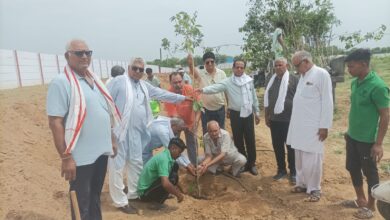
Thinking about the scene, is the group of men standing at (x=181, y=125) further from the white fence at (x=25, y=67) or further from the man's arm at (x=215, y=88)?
the white fence at (x=25, y=67)

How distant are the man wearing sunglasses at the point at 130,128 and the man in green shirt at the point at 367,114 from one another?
237 centimetres

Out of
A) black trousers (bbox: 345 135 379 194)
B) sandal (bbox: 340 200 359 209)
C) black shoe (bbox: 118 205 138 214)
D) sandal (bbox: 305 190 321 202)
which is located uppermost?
black trousers (bbox: 345 135 379 194)

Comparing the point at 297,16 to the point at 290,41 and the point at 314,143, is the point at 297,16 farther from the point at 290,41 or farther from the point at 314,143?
the point at 314,143

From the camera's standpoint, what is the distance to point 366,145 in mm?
3979

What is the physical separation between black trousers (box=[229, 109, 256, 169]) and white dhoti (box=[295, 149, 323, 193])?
98 cm

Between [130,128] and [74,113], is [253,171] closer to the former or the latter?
[130,128]

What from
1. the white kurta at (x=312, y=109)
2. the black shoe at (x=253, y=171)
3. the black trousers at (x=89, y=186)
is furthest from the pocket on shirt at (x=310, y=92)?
the black trousers at (x=89, y=186)

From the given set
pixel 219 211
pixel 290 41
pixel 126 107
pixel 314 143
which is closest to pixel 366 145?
pixel 314 143

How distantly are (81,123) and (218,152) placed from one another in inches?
115

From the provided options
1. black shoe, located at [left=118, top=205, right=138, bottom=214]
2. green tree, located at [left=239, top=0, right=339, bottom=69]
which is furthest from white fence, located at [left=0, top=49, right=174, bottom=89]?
black shoe, located at [left=118, top=205, right=138, bottom=214]

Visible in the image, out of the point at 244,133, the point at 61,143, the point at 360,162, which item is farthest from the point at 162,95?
the point at 360,162

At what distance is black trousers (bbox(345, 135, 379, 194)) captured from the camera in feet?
13.1

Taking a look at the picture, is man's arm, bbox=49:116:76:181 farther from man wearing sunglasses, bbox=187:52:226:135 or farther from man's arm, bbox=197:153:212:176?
man wearing sunglasses, bbox=187:52:226:135

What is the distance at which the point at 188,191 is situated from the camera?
206 inches
